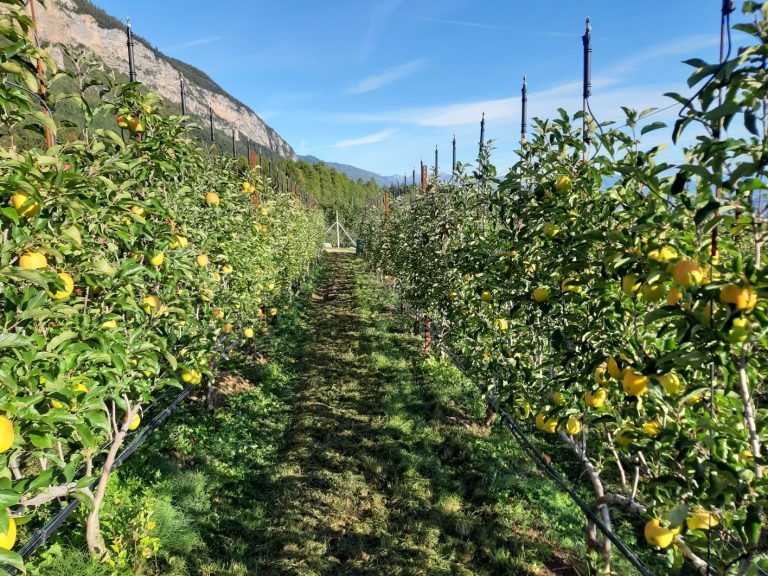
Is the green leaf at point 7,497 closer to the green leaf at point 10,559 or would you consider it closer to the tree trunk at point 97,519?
the green leaf at point 10,559

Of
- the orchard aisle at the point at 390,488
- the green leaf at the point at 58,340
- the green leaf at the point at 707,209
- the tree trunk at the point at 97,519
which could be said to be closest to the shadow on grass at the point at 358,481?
the orchard aisle at the point at 390,488

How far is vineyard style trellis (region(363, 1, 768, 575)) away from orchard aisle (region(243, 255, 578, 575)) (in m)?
1.08

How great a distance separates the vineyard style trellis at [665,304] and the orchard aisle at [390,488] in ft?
3.53

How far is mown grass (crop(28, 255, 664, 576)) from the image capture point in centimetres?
355

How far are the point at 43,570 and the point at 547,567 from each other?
3.67 metres

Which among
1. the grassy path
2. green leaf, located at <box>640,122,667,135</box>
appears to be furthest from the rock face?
Answer: green leaf, located at <box>640,122,667,135</box>

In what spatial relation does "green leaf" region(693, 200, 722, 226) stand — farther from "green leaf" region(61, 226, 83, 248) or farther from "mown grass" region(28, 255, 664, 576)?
"mown grass" region(28, 255, 664, 576)

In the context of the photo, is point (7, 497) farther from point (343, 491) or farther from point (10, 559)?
point (343, 491)

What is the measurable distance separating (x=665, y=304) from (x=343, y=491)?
3615 mm

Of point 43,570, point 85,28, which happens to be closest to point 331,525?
point 43,570

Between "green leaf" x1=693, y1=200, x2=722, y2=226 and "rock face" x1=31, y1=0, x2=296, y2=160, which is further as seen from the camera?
"rock face" x1=31, y1=0, x2=296, y2=160

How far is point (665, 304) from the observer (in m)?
2.27

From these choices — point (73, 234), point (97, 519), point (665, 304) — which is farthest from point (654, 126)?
point (97, 519)

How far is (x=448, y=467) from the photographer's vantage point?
193 inches
